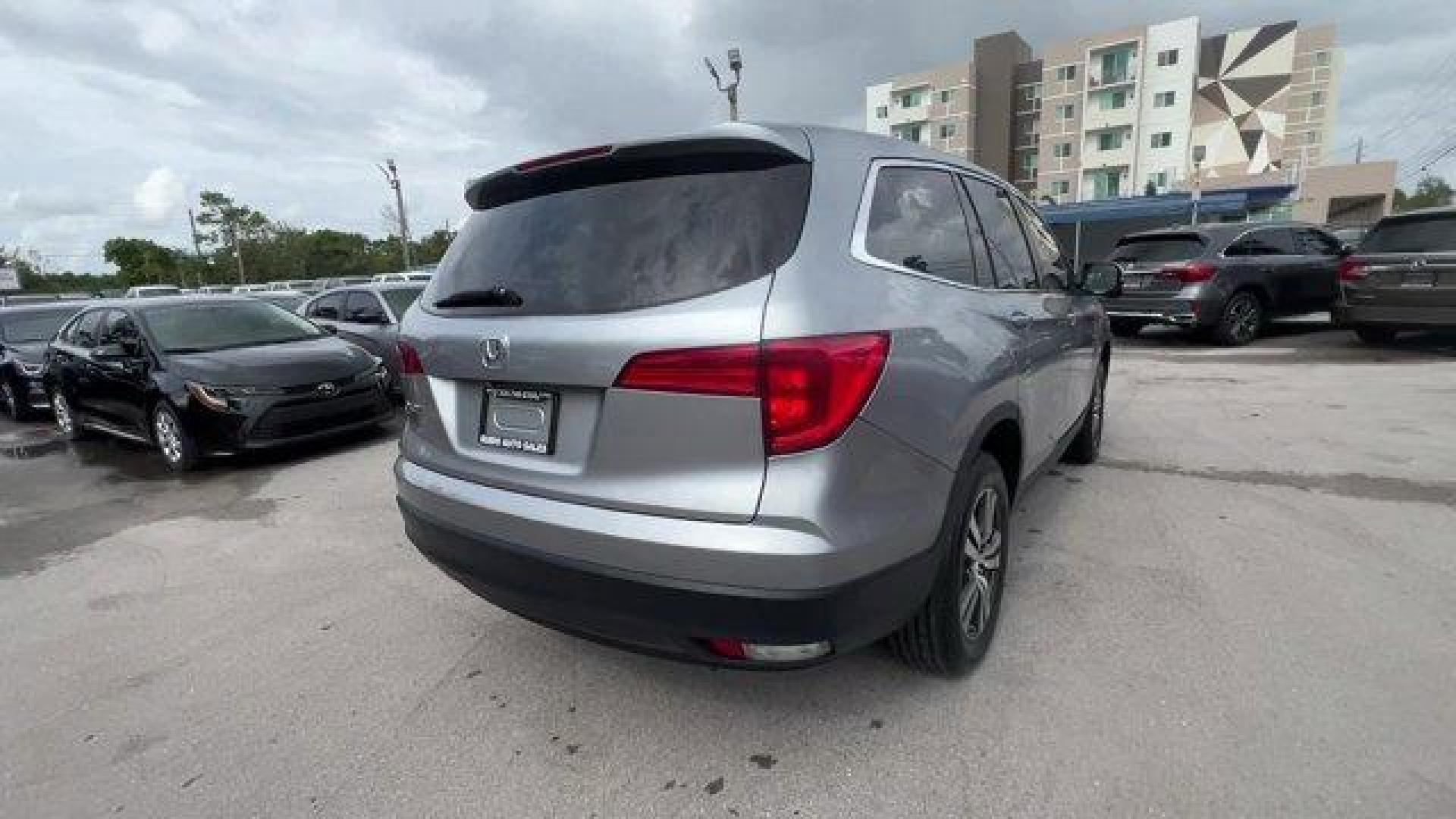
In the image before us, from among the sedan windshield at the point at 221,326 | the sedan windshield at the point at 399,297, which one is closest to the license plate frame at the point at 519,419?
the sedan windshield at the point at 221,326

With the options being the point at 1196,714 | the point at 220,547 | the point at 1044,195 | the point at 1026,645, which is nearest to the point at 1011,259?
the point at 1026,645

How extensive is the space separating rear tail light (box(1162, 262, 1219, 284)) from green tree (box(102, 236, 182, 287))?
243ft

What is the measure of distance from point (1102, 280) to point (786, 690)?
9.89ft

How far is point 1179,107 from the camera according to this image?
156ft

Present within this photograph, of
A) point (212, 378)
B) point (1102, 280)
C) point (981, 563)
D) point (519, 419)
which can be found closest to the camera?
point (519, 419)

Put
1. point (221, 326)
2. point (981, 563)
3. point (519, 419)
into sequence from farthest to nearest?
point (221, 326), point (981, 563), point (519, 419)

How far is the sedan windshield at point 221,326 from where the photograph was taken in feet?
21.4

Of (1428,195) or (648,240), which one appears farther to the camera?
(1428,195)

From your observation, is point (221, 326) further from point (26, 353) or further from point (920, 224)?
point (920, 224)

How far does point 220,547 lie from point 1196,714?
15.9 feet

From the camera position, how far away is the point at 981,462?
8.12 ft

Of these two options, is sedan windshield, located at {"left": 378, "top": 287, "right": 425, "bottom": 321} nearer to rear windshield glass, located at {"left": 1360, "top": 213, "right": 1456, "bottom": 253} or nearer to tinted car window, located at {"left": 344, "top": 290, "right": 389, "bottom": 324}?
tinted car window, located at {"left": 344, "top": 290, "right": 389, "bottom": 324}

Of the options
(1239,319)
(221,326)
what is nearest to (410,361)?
(221,326)

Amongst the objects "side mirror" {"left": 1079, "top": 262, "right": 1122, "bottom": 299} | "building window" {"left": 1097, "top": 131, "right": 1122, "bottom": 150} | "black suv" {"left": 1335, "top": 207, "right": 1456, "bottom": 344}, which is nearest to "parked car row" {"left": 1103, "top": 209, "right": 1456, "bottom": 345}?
"black suv" {"left": 1335, "top": 207, "right": 1456, "bottom": 344}
